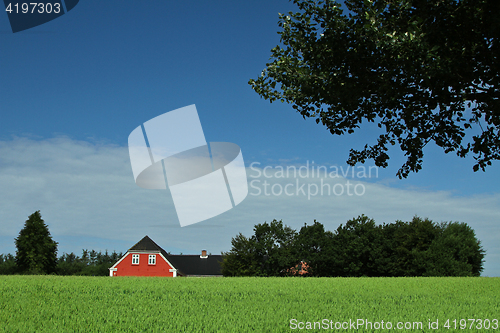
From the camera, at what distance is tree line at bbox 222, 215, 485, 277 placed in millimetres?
52219

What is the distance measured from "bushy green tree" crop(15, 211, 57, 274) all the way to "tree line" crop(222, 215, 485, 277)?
27629mm

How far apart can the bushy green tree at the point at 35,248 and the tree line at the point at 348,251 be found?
2763cm

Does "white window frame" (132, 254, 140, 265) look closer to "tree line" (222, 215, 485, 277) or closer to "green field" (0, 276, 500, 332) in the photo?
"tree line" (222, 215, 485, 277)

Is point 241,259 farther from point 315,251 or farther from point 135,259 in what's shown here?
point 135,259

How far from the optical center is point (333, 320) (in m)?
8.34

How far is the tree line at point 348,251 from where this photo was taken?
171ft

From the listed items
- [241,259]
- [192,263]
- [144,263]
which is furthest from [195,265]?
[241,259]

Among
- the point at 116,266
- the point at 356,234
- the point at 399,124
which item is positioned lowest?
the point at 116,266

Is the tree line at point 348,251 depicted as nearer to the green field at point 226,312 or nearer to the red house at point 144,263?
the red house at point 144,263

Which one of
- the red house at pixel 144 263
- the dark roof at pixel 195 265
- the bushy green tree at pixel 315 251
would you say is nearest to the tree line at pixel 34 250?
the red house at pixel 144 263

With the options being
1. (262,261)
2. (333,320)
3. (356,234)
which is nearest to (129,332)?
(333,320)

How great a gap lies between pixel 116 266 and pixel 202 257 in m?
19.5

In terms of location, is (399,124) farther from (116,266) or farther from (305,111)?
(116,266)

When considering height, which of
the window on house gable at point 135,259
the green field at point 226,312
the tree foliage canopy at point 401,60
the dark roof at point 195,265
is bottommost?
the dark roof at point 195,265
